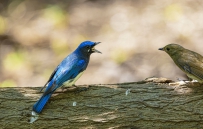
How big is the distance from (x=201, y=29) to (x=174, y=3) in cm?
107

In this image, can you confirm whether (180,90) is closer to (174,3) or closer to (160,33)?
(160,33)

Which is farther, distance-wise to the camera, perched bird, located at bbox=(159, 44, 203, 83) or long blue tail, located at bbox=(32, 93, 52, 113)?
perched bird, located at bbox=(159, 44, 203, 83)

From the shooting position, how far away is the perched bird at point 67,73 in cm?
511

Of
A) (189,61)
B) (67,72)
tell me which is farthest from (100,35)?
(67,72)

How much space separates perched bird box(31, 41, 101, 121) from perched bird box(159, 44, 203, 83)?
1.20 metres

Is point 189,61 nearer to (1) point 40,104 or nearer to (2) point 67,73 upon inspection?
(2) point 67,73

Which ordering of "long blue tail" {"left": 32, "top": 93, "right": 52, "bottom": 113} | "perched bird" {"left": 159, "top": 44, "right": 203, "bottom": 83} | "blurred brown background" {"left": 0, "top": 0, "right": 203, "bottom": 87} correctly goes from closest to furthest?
"long blue tail" {"left": 32, "top": 93, "right": 52, "bottom": 113} → "perched bird" {"left": 159, "top": 44, "right": 203, "bottom": 83} → "blurred brown background" {"left": 0, "top": 0, "right": 203, "bottom": 87}

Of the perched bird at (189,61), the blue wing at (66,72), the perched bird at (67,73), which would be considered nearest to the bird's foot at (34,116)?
the perched bird at (67,73)

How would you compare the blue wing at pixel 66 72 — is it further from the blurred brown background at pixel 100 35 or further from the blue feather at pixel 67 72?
the blurred brown background at pixel 100 35

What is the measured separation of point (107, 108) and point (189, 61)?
135cm

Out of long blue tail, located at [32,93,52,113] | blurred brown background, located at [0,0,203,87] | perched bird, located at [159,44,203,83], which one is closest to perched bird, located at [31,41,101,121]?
long blue tail, located at [32,93,52,113]

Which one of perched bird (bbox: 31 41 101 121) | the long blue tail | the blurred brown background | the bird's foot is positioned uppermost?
the blurred brown background

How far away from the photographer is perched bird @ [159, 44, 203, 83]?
18.2 ft

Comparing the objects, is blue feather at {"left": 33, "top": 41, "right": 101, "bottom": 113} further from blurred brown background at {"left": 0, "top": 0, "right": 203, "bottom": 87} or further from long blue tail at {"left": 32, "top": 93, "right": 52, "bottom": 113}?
blurred brown background at {"left": 0, "top": 0, "right": 203, "bottom": 87}
